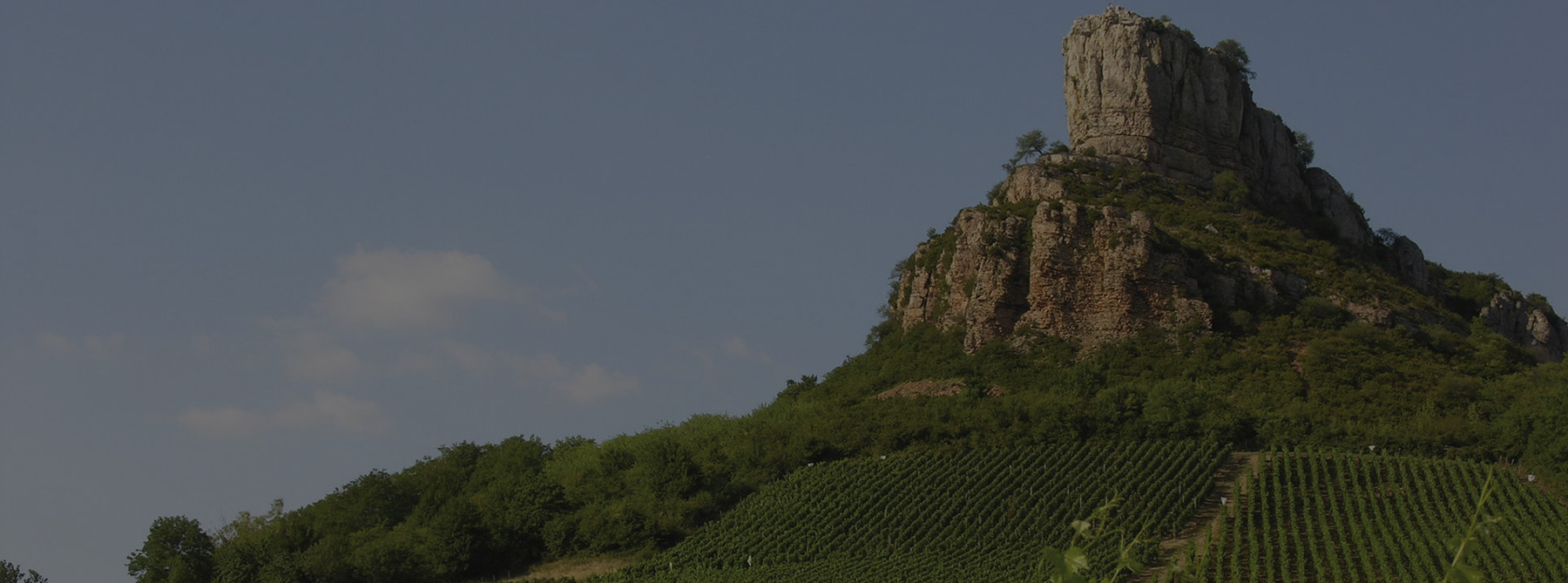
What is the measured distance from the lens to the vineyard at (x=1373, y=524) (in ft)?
123

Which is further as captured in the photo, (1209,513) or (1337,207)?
(1337,207)

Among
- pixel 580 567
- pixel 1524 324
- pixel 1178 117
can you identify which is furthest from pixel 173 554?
pixel 1524 324

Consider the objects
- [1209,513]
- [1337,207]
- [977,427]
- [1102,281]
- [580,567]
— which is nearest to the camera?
[1209,513]

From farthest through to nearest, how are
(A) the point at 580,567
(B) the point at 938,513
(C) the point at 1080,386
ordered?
(C) the point at 1080,386
(A) the point at 580,567
(B) the point at 938,513

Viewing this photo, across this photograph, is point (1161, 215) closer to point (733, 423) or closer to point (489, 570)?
point (733, 423)

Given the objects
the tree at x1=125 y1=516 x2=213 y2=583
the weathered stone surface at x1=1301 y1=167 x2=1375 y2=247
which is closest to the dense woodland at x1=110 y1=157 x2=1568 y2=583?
the tree at x1=125 y1=516 x2=213 y2=583

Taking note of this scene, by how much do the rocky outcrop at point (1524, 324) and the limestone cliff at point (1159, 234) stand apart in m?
0.12

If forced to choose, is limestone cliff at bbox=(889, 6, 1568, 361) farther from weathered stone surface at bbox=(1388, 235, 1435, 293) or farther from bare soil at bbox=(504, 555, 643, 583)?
bare soil at bbox=(504, 555, 643, 583)

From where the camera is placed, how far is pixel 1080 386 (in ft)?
193

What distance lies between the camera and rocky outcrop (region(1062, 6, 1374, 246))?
7662 centimetres

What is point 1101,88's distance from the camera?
79000mm

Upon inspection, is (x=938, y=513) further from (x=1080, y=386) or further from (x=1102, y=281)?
(x=1102, y=281)

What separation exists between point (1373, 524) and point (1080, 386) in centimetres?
1708

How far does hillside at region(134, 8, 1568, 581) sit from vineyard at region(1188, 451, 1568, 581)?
546 mm
